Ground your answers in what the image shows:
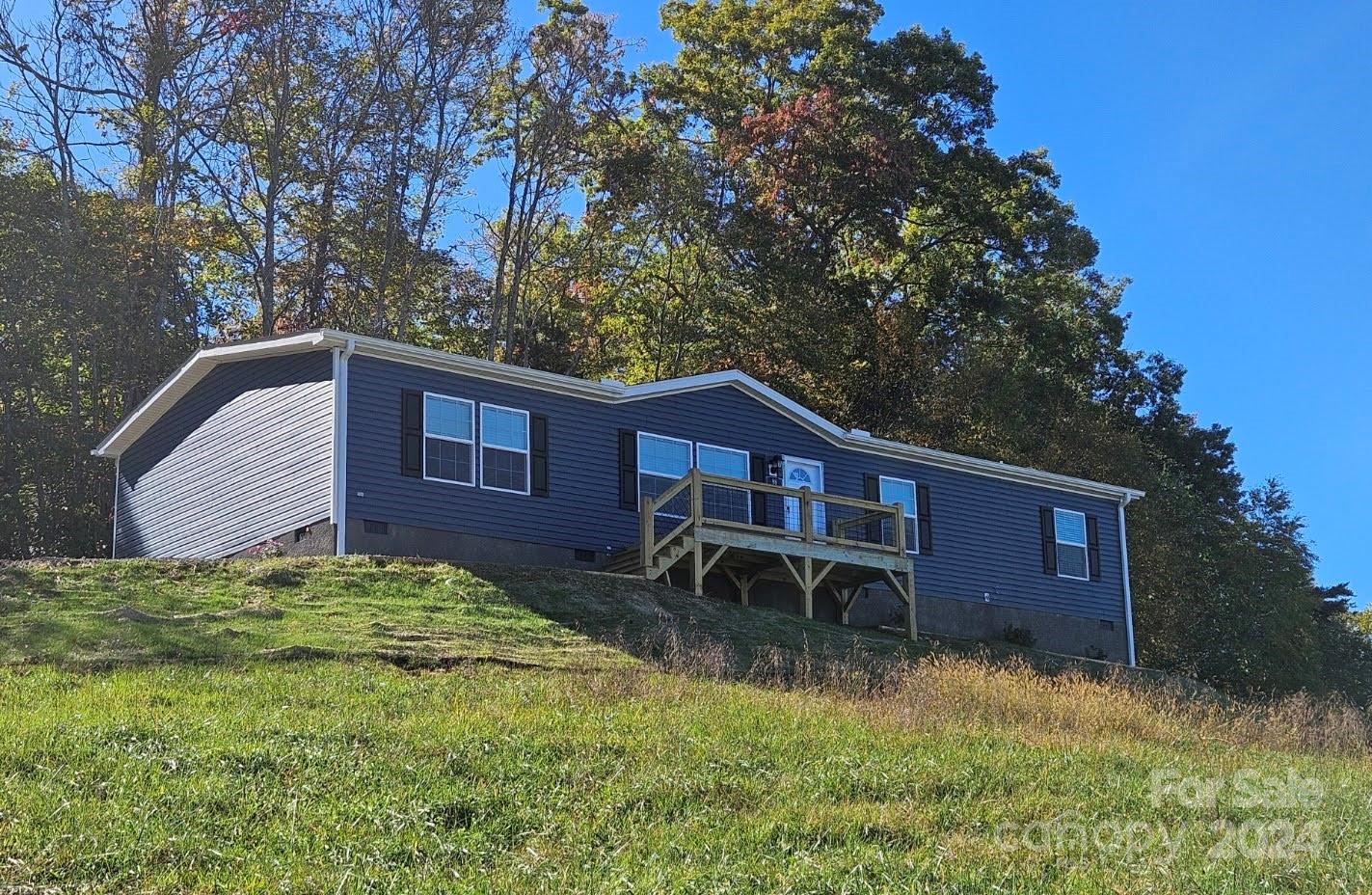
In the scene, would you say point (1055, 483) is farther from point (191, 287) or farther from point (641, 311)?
point (191, 287)

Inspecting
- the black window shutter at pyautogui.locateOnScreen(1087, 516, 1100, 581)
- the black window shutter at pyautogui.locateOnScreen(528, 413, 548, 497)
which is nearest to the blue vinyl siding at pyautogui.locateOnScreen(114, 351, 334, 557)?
the black window shutter at pyautogui.locateOnScreen(528, 413, 548, 497)

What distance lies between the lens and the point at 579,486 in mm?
21500

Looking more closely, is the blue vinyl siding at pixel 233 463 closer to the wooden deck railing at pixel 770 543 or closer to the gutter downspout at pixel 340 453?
the gutter downspout at pixel 340 453

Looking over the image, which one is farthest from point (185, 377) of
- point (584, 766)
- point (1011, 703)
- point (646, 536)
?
point (584, 766)

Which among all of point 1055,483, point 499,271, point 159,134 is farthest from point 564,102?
point 1055,483

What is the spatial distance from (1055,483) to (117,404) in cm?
1958

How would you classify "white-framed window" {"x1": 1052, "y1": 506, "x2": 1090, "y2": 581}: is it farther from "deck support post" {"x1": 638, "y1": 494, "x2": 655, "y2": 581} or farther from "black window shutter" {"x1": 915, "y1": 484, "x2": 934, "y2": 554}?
"deck support post" {"x1": 638, "y1": 494, "x2": 655, "y2": 581}

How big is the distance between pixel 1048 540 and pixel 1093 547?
4.21 feet

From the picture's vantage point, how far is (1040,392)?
38156 millimetres

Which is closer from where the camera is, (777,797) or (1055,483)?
(777,797)

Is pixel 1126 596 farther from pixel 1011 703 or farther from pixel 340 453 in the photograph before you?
pixel 340 453

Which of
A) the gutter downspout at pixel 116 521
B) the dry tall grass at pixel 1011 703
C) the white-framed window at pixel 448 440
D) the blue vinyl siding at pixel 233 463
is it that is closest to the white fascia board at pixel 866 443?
the white-framed window at pixel 448 440

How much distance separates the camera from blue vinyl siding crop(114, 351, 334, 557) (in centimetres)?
1966

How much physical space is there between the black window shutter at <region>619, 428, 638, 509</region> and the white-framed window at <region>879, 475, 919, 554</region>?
210 inches
